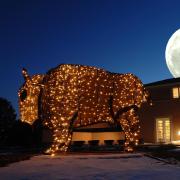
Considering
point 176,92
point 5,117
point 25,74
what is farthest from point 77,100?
point 5,117

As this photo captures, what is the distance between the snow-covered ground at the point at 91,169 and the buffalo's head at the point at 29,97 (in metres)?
2.31

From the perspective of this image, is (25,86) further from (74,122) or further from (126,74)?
(126,74)

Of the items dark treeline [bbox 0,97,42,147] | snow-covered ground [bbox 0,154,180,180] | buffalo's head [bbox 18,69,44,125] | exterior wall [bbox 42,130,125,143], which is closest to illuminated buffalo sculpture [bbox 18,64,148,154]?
buffalo's head [bbox 18,69,44,125]

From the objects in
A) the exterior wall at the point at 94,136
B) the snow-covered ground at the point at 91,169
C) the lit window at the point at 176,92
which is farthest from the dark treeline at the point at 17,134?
the snow-covered ground at the point at 91,169

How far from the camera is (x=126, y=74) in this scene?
17672mm

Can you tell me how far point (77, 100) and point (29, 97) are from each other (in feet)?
6.89

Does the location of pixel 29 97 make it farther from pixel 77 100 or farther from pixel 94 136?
A: pixel 94 136

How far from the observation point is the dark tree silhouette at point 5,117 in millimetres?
35469

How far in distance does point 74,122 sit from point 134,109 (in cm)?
287

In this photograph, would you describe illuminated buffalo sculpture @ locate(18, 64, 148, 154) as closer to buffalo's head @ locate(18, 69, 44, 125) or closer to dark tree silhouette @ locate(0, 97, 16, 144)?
buffalo's head @ locate(18, 69, 44, 125)

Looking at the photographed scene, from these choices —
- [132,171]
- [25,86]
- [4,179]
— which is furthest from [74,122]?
[4,179]

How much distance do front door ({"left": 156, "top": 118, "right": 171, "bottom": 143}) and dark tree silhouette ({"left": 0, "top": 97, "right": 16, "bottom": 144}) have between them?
42.8 feet

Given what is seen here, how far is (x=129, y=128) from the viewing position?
17.3 metres

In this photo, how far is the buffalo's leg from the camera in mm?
17297
